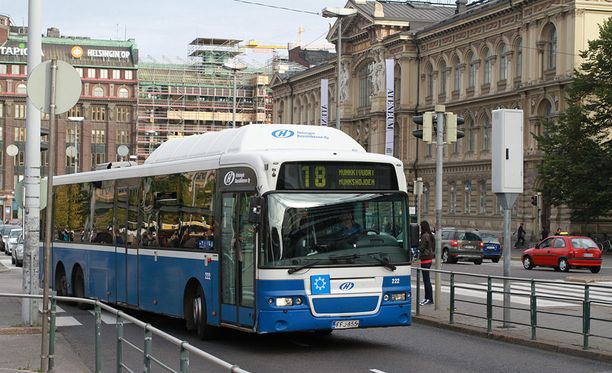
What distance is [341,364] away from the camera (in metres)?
13.7

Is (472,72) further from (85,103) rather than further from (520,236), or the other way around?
(85,103)

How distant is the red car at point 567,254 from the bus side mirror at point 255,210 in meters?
30.1

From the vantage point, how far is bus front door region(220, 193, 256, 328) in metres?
14.3

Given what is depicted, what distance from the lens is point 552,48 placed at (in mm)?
66938

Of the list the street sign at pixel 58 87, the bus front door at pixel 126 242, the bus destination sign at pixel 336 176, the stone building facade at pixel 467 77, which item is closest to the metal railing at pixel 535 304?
the bus destination sign at pixel 336 176

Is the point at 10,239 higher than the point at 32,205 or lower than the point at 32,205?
lower

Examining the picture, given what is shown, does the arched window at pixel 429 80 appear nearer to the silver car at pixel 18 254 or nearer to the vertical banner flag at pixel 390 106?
the vertical banner flag at pixel 390 106

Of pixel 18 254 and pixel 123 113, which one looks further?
pixel 123 113

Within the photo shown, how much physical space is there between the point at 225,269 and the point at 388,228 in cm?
221

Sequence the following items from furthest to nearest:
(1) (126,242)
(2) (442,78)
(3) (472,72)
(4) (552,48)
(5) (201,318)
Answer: (2) (442,78), (3) (472,72), (4) (552,48), (1) (126,242), (5) (201,318)

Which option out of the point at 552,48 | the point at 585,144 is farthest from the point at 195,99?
the point at 585,144

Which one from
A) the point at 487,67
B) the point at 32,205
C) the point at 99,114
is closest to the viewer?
the point at 32,205

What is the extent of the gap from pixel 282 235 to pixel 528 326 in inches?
197

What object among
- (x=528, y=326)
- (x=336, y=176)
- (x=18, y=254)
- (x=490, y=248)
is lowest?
(x=18, y=254)
